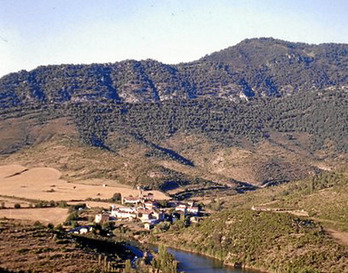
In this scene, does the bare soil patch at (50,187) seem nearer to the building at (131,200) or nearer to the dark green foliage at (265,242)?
the building at (131,200)

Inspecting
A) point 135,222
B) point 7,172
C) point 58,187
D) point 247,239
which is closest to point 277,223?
point 247,239

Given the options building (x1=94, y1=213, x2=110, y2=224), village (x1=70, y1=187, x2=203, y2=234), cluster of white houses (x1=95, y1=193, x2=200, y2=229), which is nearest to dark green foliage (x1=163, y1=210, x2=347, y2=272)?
village (x1=70, y1=187, x2=203, y2=234)

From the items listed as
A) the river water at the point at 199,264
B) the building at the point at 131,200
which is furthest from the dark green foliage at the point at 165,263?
the building at the point at 131,200

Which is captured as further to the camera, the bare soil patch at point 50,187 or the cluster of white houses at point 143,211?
the bare soil patch at point 50,187

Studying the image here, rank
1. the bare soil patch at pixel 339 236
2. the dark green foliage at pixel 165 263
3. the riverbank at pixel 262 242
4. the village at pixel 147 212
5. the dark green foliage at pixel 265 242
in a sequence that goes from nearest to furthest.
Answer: the dark green foliage at pixel 165 263, the dark green foliage at pixel 265 242, the riverbank at pixel 262 242, the bare soil patch at pixel 339 236, the village at pixel 147 212

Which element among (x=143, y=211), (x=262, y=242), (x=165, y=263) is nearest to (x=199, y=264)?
(x=262, y=242)

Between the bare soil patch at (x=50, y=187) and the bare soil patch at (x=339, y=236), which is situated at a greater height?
the bare soil patch at (x=339, y=236)

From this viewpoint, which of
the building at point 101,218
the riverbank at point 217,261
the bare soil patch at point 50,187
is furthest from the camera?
the bare soil patch at point 50,187

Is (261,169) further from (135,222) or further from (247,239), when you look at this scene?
(247,239)

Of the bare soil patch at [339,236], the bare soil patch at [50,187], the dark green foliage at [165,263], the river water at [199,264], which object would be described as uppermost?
the dark green foliage at [165,263]

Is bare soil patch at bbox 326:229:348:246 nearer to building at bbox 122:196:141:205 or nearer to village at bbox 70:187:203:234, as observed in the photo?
village at bbox 70:187:203:234
